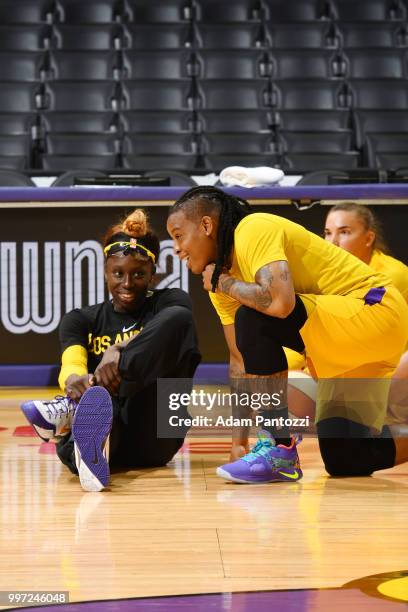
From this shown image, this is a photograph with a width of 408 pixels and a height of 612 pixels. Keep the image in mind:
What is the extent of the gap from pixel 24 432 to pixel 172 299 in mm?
923

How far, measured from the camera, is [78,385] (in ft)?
8.42

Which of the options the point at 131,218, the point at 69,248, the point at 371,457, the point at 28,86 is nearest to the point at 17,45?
the point at 28,86

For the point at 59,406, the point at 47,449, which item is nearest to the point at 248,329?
the point at 59,406

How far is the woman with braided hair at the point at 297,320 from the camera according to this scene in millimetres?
2430

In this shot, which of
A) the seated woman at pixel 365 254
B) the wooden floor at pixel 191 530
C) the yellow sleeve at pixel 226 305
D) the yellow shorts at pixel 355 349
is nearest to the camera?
the wooden floor at pixel 191 530

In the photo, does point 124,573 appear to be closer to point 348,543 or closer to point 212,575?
point 212,575

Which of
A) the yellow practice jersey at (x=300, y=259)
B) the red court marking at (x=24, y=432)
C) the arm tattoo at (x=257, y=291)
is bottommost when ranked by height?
the red court marking at (x=24, y=432)

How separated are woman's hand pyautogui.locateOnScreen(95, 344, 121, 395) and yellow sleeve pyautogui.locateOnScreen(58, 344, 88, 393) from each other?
0.09 meters

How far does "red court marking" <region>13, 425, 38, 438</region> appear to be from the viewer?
333 centimetres

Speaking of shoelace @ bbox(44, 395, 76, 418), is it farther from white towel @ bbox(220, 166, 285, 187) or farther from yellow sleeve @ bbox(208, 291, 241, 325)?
white towel @ bbox(220, 166, 285, 187)

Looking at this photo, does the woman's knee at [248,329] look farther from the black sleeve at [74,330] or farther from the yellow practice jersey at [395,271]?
the yellow practice jersey at [395,271]

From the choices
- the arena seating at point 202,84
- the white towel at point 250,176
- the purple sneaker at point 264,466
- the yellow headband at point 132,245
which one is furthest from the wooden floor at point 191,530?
the arena seating at point 202,84

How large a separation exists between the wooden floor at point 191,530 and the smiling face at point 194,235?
1.96 ft

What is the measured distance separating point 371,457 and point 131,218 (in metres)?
0.94
